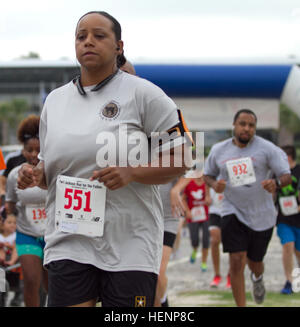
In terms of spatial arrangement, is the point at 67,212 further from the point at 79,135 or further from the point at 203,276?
the point at 203,276

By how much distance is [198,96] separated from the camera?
54.6ft

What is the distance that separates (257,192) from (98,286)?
11.8ft

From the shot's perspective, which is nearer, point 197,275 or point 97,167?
point 97,167

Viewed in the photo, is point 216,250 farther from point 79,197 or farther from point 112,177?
point 112,177

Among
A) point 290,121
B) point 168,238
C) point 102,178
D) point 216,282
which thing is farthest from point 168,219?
point 290,121

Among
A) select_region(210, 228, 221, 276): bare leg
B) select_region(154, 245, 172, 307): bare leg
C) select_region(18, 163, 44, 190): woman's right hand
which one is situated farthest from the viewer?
select_region(210, 228, 221, 276): bare leg

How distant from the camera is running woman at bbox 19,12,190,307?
3.27 m

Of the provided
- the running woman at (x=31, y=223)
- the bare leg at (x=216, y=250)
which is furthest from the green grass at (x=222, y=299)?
the running woman at (x=31, y=223)

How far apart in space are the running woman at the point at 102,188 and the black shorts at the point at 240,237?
3.30 m

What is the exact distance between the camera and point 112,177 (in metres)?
3.14

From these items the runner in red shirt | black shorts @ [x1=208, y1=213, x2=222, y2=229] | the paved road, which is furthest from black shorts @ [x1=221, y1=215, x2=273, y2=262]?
the runner in red shirt

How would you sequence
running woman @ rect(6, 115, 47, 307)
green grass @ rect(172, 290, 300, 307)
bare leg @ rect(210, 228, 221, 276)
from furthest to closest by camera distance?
bare leg @ rect(210, 228, 221, 276) → green grass @ rect(172, 290, 300, 307) → running woman @ rect(6, 115, 47, 307)

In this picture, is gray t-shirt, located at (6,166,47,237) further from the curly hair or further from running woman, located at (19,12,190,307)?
running woman, located at (19,12,190,307)
